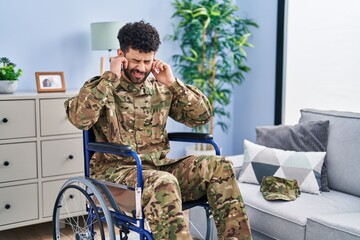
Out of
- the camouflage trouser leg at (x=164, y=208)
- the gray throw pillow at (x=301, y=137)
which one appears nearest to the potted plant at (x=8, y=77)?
the camouflage trouser leg at (x=164, y=208)

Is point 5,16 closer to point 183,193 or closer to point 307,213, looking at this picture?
point 183,193

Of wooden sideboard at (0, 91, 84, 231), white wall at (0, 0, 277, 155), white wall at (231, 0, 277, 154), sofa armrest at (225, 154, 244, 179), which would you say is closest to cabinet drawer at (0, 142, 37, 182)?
wooden sideboard at (0, 91, 84, 231)

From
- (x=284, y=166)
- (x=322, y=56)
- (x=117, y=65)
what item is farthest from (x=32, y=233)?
(x=322, y=56)

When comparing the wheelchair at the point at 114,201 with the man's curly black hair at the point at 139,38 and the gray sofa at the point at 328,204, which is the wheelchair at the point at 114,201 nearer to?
the gray sofa at the point at 328,204

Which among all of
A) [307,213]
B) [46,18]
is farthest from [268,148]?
[46,18]

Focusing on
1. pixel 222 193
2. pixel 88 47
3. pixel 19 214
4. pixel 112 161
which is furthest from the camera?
pixel 88 47

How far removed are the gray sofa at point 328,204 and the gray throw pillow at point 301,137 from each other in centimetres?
4

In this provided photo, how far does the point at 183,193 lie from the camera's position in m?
2.24

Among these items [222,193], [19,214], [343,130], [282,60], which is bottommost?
[19,214]

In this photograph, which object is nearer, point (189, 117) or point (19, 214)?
point (189, 117)

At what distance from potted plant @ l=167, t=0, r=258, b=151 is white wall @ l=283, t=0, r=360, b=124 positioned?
15.6 inches

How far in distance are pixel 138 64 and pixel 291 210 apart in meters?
1.00

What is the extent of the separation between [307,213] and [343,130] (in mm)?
655

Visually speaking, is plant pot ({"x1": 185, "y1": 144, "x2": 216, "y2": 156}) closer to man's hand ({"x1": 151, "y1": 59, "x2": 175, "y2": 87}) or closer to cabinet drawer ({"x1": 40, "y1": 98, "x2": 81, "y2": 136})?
cabinet drawer ({"x1": 40, "y1": 98, "x2": 81, "y2": 136})
